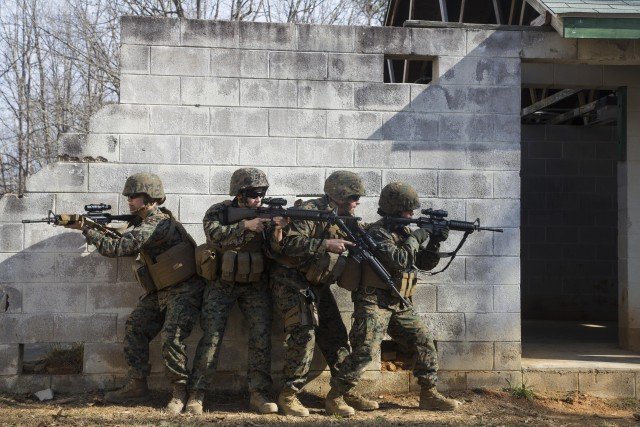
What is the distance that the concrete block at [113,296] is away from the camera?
257 inches

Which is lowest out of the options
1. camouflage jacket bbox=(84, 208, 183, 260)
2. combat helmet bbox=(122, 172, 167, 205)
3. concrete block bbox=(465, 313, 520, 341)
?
concrete block bbox=(465, 313, 520, 341)

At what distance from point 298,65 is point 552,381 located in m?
3.52

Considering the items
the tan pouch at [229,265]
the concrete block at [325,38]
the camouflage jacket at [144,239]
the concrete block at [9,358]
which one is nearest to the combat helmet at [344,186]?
the tan pouch at [229,265]

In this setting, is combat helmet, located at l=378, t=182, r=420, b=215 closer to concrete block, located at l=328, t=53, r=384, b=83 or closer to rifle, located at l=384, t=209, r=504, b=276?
rifle, located at l=384, t=209, r=504, b=276

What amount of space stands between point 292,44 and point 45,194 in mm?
2430

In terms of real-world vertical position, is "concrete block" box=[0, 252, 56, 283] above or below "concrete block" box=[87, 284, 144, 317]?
above

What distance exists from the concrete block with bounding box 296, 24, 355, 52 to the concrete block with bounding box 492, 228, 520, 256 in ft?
6.85

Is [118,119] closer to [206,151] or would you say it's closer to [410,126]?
[206,151]

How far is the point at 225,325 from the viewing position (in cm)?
614

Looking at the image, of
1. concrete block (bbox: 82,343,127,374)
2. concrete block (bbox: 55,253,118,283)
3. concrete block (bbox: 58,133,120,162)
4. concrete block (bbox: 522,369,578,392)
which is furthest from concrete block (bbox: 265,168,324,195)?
concrete block (bbox: 522,369,578,392)

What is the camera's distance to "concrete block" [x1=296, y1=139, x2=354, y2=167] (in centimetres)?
670

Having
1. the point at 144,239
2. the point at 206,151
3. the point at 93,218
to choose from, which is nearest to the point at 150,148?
the point at 206,151

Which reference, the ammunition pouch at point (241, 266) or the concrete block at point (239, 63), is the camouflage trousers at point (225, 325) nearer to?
the ammunition pouch at point (241, 266)

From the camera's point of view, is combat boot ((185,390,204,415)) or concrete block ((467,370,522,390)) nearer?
combat boot ((185,390,204,415))
